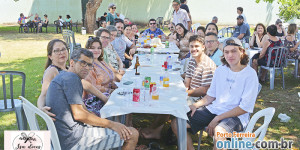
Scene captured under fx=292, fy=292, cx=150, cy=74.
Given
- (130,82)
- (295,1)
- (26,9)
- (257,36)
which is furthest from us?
(26,9)

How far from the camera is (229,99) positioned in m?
3.21

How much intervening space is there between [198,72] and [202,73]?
0.06 m

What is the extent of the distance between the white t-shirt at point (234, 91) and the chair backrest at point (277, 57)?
3553mm

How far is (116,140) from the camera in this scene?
2.76 m

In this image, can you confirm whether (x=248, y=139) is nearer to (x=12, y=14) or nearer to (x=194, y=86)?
(x=194, y=86)

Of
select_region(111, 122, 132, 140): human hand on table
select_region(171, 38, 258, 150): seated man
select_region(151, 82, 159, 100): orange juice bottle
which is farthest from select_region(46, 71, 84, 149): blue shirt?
select_region(171, 38, 258, 150): seated man

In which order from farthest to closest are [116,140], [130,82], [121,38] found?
[121,38] < [130,82] < [116,140]

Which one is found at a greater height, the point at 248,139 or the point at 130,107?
the point at 130,107

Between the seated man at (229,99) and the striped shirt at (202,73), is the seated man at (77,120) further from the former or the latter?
the striped shirt at (202,73)

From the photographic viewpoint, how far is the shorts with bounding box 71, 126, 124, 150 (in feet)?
8.71

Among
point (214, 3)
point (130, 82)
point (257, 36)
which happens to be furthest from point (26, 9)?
point (130, 82)

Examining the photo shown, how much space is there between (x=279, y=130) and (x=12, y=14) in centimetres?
2142

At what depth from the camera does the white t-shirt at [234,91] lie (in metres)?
3.04

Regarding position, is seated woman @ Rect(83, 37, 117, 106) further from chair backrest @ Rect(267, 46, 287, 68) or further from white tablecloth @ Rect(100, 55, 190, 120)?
chair backrest @ Rect(267, 46, 287, 68)
